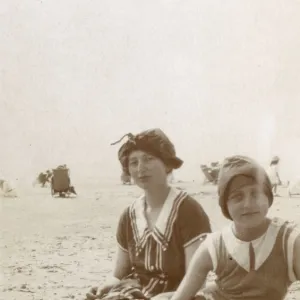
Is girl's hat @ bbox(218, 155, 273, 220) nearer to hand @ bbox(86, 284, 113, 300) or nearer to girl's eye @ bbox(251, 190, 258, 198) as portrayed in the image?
girl's eye @ bbox(251, 190, 258, 198)

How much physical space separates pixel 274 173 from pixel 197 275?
0.28m

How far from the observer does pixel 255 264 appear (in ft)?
3.85

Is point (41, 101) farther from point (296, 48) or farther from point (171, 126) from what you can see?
point (296, 48)

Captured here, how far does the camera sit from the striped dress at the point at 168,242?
1259 mm

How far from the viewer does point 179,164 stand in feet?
4.34

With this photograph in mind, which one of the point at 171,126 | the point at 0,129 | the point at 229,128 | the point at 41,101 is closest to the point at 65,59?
the point at 41,101

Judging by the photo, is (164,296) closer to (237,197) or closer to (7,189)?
(237,197)

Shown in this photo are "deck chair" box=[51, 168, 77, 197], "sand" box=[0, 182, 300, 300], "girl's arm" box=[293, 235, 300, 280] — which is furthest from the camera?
"deck chair" box=[51, 168, 77, 197]

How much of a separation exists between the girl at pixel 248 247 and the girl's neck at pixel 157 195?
0.15 meters

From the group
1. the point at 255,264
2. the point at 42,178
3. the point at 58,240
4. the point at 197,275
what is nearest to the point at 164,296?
the point at 197,275

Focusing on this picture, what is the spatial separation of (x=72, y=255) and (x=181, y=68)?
20.5 inches

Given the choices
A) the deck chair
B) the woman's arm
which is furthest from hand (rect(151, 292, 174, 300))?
the deck chair

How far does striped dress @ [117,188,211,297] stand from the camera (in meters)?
1.26

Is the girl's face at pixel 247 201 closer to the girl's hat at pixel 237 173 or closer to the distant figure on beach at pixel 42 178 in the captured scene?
the girl's hat at pixel 237 173
